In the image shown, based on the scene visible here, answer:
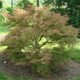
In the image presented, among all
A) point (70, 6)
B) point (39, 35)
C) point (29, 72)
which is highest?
point (70, 6)

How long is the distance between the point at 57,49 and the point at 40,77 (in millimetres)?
1077

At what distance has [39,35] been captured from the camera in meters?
3.46

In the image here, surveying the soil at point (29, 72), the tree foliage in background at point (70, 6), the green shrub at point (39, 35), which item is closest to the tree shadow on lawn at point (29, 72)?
the soil at point (29, 72)

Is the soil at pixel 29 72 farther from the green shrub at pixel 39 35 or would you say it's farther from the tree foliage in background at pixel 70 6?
the tree foliage in background at pixel 70 6

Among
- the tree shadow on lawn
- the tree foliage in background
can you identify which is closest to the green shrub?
the tree shadow on lawn

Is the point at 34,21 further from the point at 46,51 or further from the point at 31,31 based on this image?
the point at 46,51

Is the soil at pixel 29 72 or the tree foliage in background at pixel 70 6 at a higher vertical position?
the tree foliage in background at pixel 70 6

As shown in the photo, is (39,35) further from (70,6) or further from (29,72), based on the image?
(70,6)

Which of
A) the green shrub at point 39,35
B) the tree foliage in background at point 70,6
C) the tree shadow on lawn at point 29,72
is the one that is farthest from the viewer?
the tree foliage in background at point 70,6

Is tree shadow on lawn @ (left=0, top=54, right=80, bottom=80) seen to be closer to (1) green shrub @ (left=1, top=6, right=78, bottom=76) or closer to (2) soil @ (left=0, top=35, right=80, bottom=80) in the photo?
(2) soil @ (left=0, top=35, right=80, bottom=80)

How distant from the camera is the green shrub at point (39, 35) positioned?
329cm

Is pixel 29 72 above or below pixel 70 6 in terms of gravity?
below

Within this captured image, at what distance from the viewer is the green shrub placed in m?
3.29

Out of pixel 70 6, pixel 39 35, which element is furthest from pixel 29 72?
pixel 70 6
